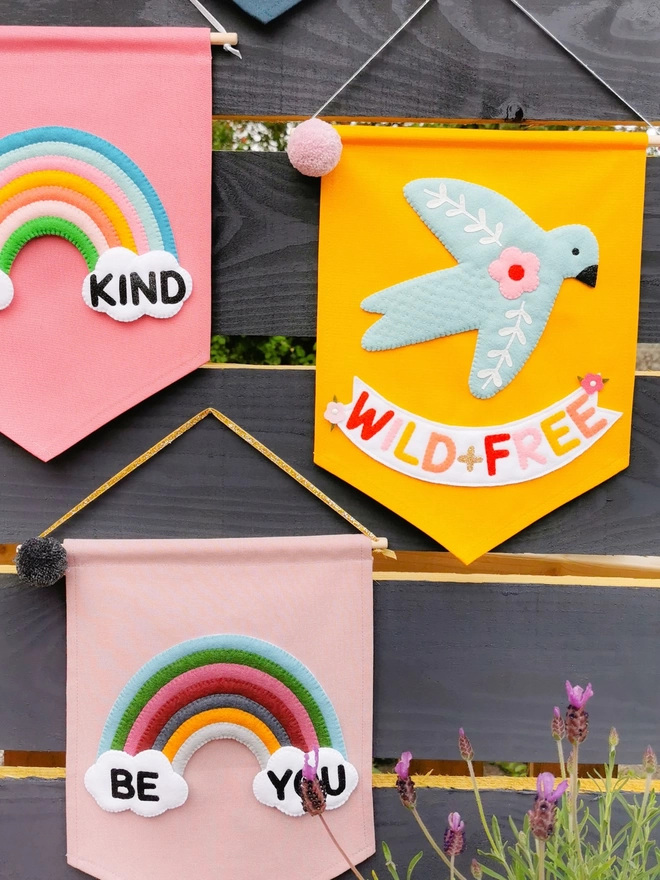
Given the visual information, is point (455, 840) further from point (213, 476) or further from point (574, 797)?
point (213, 476)

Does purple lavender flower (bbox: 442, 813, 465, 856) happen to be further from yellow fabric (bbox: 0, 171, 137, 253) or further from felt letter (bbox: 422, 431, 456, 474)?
yellow fabric (bbox: 0, 171, 137, 253)

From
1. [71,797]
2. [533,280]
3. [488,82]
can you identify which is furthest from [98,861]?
[488,82]

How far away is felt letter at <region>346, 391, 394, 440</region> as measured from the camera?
71 cm

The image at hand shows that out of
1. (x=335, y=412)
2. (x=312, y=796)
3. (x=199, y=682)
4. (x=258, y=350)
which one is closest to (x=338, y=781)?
(x=199, y=682)

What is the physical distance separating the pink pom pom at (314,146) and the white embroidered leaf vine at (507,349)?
232mm

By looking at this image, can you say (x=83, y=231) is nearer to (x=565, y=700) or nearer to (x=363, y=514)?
(x=363, y=514)

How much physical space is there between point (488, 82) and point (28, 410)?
1.88 feet

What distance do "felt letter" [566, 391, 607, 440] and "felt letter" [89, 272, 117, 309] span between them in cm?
48

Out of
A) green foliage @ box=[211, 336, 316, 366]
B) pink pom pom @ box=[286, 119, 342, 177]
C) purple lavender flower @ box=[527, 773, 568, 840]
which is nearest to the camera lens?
purple lavender flower @ box=[527, 773, 568, 840]

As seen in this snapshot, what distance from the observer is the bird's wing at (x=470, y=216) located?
2.28 ft

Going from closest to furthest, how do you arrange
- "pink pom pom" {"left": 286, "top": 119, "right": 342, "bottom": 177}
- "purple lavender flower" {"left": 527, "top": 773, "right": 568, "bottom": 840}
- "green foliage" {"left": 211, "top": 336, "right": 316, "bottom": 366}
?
Result: "purple lavender flower" {"left": 527, "top": 773, "right": 568, "bottom": 840} → "pink pom pom" {"left": 286, "top": 119, "right": 342, "bottom": 177} → "green foliage" {"left": 211, "top": 336, "right": 316, "bottom": 366}

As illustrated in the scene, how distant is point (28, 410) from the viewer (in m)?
0.71

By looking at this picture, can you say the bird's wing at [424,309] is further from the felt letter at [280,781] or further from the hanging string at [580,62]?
the felt letter at [280,781]

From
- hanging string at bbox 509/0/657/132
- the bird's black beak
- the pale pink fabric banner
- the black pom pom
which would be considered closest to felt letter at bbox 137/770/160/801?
the pale pink fabric banner
